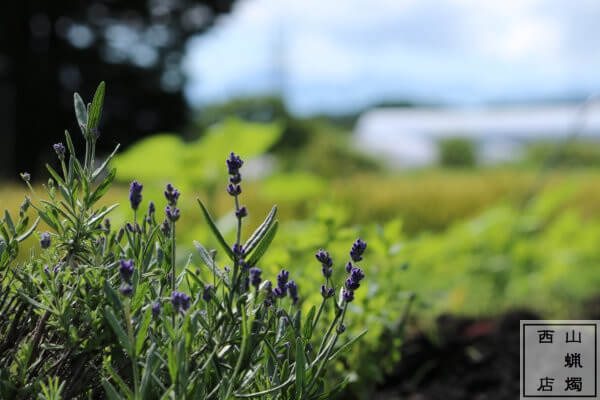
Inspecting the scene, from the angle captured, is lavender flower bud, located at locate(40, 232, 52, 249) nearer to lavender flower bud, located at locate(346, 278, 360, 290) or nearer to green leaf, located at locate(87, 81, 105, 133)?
green leaf, located at locate(87, 81, 105, 133)

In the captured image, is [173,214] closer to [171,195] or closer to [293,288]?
[171,195]

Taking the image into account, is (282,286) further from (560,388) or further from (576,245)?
(576,245)

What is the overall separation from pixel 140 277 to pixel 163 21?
15.9m

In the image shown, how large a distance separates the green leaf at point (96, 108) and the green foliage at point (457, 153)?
1928cm

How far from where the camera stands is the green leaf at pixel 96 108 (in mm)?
743

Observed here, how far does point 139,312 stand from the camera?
0.78 metres

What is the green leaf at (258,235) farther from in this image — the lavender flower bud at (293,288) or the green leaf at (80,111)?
the green leaf at (80,111)

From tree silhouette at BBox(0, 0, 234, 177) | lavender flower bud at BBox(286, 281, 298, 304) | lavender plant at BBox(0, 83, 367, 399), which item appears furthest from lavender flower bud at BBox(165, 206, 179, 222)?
tree silhouette at BBox(0, 0, 234, 177)

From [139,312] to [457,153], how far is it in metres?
20.3

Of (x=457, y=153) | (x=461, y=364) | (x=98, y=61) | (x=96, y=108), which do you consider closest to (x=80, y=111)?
(x=96, y=108)

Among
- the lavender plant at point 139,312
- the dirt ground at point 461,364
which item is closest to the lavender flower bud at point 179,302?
the lavender plant at point 139,312

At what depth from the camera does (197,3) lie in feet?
50.6

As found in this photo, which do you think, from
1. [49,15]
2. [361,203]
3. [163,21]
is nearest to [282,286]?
[361,203]

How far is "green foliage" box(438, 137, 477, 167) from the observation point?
1945cm
